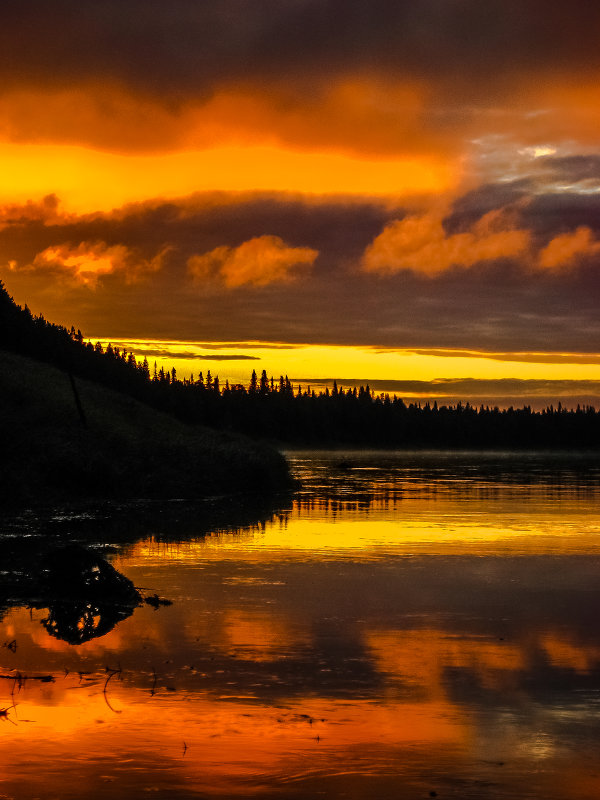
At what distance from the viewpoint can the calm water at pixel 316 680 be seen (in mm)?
11438

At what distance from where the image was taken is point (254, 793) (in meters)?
10.8

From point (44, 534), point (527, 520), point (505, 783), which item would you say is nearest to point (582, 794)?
point (505, 783)

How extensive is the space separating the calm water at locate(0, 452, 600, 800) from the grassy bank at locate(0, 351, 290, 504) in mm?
22009

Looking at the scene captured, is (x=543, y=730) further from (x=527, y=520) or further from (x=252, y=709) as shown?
(x=527, y=520)

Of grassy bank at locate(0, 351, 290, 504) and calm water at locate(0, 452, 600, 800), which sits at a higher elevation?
grassy bank at locate(0, 351, 290, 504)

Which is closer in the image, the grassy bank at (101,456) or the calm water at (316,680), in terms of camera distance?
the calm water at (316,680)

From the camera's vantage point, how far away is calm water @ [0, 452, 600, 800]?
37.5ft

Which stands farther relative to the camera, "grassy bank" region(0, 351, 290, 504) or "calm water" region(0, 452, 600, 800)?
"grassy bank" region(0, 351, 290, 504)

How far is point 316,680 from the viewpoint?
51.9 ft

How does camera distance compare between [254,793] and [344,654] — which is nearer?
[254,793]

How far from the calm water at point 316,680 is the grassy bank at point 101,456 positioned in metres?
22.0

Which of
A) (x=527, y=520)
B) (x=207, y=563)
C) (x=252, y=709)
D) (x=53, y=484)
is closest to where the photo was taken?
(x=252, y=709)

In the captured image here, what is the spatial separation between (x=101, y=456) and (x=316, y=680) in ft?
149

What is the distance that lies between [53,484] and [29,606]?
33728mm
